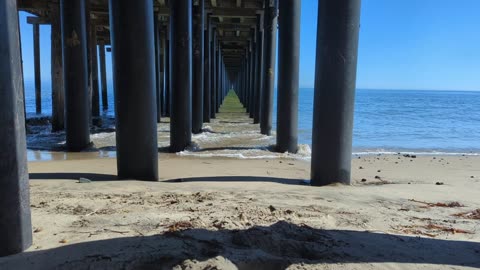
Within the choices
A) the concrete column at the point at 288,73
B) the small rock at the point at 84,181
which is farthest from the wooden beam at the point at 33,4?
the small rock at the point at 84,181

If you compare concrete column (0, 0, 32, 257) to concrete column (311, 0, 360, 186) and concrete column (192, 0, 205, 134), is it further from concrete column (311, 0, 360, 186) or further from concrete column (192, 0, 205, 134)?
concrete column (192, 0, 205, 134)

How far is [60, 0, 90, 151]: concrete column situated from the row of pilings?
0.02 m

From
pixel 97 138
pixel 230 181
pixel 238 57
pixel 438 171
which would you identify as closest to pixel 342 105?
pixel 230 181

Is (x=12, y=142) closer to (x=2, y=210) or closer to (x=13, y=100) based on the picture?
(x=13, y=100)

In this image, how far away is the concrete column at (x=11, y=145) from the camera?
2.58 m

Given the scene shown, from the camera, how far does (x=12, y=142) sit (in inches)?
104

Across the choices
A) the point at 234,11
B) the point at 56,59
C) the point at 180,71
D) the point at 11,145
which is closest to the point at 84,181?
the point at 11,145

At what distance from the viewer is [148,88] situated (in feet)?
18.1

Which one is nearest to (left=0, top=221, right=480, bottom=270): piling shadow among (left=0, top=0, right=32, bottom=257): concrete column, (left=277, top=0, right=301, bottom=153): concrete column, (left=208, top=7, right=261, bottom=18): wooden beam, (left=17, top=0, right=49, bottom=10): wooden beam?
(left=0, top=0, right=32, bottom=257): concrete column

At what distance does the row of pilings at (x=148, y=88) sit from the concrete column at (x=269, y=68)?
0.03 metres

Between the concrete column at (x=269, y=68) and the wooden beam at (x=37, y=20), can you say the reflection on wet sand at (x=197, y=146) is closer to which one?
the concrete column at (x=269, y=68)

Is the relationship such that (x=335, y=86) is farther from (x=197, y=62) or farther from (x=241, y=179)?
(x=197, y=62)

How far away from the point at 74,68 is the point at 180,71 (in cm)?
222

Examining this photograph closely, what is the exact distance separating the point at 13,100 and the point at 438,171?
7254mm
